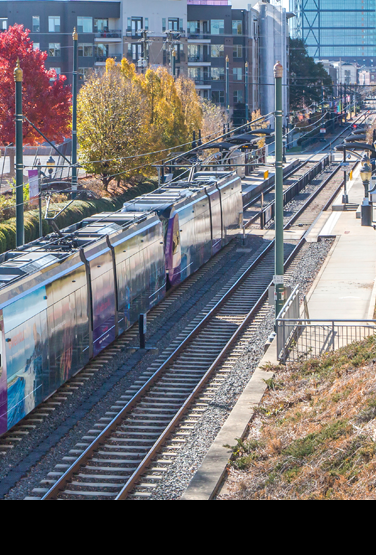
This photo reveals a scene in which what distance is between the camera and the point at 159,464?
41.6ft

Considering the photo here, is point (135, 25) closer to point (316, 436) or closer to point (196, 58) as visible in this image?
point (196, 58)

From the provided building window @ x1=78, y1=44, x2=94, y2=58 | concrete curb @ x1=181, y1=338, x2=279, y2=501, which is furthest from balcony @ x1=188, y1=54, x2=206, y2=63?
concrete curb @ x1=181, y1=338, x2=279, y2=501

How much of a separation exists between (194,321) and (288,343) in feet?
19.1

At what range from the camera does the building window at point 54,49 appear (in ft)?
301

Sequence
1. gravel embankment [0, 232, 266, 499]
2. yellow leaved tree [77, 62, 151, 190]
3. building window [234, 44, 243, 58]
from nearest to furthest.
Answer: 1. gravel embankment [0, 232, 266, 499]
2. yellow leaved tree [77, 62, 151, 190]
3. building window [234, 44, 243, 58]

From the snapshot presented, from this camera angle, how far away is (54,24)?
301 feet

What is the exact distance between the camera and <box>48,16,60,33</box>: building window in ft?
300

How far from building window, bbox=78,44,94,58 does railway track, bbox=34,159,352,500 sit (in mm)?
73916

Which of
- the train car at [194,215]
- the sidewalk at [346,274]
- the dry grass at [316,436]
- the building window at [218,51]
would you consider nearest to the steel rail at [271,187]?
the sidewalk at [346,274]

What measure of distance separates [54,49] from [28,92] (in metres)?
49.8

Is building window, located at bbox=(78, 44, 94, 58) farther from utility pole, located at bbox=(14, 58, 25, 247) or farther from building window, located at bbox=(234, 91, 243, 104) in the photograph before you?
utility pole, located at bbox=(14, 58, 25, 247)

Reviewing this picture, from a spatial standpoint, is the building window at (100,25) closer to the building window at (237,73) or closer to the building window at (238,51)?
the building window at (238,51)

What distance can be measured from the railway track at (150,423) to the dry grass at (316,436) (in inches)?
61.2

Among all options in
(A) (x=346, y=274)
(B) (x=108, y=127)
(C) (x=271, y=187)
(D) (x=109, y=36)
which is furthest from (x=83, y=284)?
(D) (x=109, y=36)
